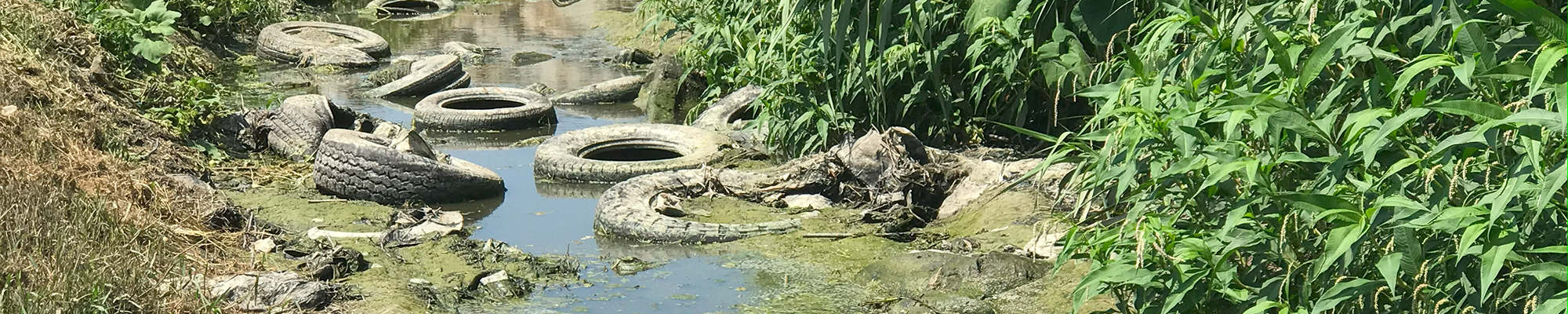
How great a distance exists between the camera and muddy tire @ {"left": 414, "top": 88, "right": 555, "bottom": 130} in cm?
955

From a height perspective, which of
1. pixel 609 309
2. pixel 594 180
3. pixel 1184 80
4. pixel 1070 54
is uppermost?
pixel 1184 80

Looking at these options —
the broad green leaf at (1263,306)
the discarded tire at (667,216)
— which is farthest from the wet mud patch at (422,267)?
the broad green leaf at (1263,306)

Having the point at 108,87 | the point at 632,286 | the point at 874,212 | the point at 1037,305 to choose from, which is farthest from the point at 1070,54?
the point at 108,87

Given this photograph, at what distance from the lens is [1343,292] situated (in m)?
3.03

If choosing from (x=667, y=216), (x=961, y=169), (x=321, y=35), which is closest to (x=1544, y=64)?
(x=961, y=169)

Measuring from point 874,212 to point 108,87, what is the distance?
198 inches

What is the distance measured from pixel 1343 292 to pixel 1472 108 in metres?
0.55

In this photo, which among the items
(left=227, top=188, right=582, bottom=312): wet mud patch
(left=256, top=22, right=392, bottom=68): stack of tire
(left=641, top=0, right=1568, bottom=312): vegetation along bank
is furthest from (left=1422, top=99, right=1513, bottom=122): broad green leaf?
(left=256, top=22, right=392, bottom=68): stack of tire

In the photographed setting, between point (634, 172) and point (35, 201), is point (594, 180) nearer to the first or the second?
point (634, 172)

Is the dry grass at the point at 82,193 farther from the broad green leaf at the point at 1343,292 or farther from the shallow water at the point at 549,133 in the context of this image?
the broad green leaf at the point at 1343,292

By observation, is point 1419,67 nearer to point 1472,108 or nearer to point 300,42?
point 1472,108

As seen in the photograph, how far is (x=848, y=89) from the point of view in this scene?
288 inches

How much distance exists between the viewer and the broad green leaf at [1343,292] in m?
2.99

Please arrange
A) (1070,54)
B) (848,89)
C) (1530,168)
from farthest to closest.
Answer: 1. (848,89)
2. (1070,54)
3. (1530,168)
